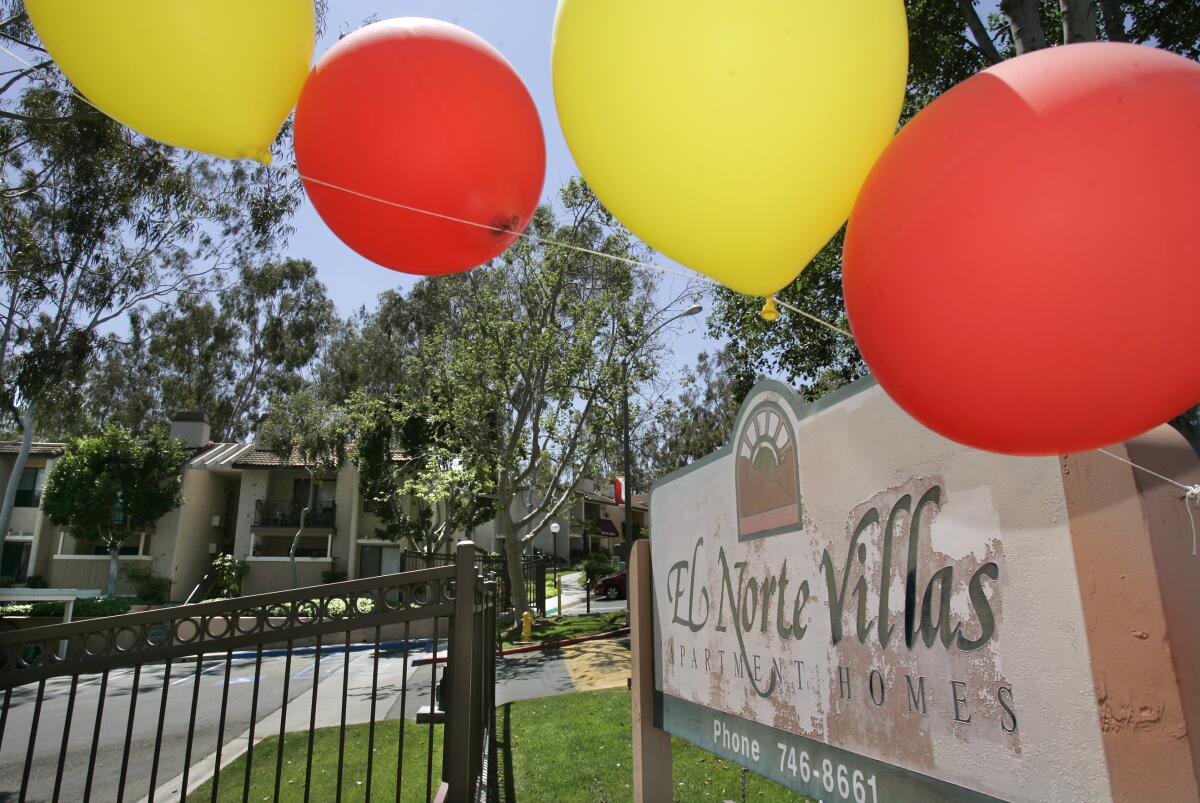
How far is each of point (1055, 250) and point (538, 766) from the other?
6168 mm

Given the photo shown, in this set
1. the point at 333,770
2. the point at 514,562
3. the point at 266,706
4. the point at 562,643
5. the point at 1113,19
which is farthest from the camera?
the point at 514,562

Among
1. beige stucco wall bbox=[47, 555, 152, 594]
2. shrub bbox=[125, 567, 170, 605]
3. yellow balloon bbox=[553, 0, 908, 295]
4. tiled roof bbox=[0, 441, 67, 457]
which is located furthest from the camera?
tiled roof bbox=[0, 441, 67, 457]

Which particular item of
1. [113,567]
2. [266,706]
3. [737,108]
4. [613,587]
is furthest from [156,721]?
[113,567]

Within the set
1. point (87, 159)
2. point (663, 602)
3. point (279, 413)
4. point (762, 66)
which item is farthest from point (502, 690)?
point (279, 413)

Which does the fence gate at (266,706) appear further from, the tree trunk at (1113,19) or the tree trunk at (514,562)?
the tree trunk at (1113,19)

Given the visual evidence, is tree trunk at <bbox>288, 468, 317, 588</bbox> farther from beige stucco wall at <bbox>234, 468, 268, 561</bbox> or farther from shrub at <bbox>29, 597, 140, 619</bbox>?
shrub at <bbox>29, 597, 140, 619</bbox>

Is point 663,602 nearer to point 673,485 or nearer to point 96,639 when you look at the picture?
point 673,485

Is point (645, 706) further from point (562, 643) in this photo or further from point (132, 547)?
point (132, 547)

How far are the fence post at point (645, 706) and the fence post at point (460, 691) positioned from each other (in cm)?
131

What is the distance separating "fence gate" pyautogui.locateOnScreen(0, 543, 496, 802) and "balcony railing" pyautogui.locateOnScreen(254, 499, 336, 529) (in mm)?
15076

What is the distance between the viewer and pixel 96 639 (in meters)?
2.69

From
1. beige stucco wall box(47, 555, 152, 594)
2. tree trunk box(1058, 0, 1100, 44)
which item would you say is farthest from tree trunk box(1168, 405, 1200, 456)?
beige stucco wall box(47, 555, 152, 594)

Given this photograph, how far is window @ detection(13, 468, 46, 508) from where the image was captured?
3123 cm

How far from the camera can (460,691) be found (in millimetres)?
3121
